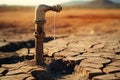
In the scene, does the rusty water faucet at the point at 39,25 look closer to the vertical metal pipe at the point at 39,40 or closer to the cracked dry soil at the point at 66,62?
the vertical metal pipe at the point at 39,40

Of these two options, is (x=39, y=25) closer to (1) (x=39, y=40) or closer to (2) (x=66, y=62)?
(1) (x=39, y=40)

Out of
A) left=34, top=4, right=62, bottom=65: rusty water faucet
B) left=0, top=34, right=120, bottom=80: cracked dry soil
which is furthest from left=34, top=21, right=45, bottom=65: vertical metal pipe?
left=0, top=34, right=120, bottom=80: cracked dry soil

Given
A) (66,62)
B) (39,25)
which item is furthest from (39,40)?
(66,62)

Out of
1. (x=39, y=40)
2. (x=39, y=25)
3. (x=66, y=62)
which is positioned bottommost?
(x=66, y=62)

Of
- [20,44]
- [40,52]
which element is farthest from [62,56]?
[20,44]

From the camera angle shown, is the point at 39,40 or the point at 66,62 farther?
the point at 66,62

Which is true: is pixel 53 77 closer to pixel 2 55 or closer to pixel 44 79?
pixel 44 79

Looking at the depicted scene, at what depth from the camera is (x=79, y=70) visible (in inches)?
213

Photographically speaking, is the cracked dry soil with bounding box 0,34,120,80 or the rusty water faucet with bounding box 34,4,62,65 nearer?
the cracked dry soil with bounding box 0,34,120,80

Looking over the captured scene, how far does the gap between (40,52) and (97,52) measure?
1.57 meters

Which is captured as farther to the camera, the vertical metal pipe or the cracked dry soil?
the vertical metal pipe

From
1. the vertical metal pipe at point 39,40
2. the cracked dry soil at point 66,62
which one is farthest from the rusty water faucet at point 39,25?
the cracked dry soil at point 66,62

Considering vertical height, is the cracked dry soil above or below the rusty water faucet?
below

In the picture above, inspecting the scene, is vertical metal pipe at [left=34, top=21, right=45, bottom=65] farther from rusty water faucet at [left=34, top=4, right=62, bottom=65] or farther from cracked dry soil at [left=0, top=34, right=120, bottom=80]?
cracked dry soil at [left=0, top=34, right=120, bottom=80]
